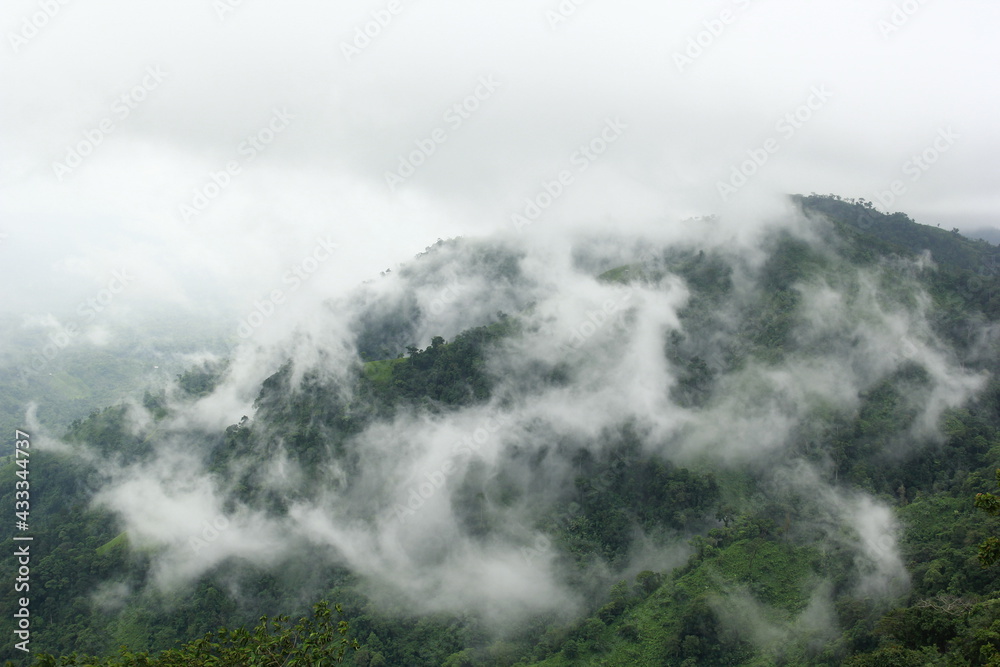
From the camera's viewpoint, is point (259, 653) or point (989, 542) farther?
point (259, 653)

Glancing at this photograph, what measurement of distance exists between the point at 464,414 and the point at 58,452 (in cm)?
9809

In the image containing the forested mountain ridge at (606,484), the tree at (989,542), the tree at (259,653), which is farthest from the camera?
the forested mountain ridge at (606,484)

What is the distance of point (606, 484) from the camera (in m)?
115

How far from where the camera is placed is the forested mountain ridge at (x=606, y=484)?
81688mm

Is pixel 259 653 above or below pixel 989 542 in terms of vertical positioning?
above

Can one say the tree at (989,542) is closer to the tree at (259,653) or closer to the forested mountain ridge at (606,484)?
the tree at (259,653)

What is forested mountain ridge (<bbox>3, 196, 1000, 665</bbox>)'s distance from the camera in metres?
81.7

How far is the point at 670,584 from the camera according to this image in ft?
287

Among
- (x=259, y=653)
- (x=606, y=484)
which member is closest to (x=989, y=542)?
(x=259, y=653)

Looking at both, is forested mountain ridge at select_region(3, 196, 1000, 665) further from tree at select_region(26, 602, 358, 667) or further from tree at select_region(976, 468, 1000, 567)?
tree at select_region(26, 602, 358, 667)

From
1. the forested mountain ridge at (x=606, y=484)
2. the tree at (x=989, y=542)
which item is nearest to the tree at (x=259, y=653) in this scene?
the tree at (x=989, y=542)

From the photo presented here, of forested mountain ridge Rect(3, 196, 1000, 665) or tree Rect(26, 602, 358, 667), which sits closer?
tree Rect(26, 602, 358, 667)

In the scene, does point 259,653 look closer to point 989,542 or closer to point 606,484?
point 989,542

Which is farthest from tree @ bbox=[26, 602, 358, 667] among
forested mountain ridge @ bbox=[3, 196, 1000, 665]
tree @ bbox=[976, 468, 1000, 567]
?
forested mountain ridge @ bbox=[3, 196, 1000, 665]
